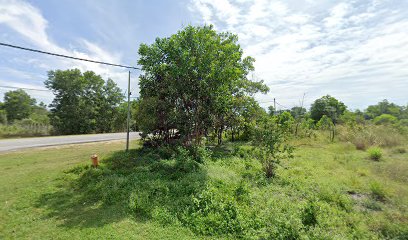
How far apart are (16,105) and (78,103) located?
9.61 m

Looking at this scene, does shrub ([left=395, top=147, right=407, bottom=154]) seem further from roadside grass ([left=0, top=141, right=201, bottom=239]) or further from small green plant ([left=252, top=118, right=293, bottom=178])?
roadside grass ([left=0, top=141, right=201, bottom=239])

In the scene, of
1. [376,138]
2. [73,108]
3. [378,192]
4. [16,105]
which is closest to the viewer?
[378,192]

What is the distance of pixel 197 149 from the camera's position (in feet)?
24.9

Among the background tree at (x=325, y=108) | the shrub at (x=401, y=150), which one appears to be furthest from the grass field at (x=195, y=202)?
the background tree at (x=325, y=108)

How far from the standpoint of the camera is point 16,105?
78.2ft

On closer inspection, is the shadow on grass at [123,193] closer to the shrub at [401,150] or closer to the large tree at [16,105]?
the shrub at [401,150]

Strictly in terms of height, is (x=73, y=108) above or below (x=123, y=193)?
above

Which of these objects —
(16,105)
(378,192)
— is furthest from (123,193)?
(16,105)

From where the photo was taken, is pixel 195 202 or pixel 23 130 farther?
pixel 23 130

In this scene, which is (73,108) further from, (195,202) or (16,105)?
(195,202)

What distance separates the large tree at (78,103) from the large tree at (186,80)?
16532mm

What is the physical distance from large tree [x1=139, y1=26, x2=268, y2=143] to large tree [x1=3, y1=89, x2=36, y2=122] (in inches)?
985

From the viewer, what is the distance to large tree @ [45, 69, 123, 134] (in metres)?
20.5

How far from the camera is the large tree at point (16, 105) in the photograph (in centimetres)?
2350
